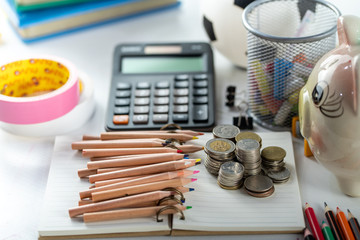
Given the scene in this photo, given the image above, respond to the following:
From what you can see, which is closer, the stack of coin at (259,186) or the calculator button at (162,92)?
the stack of coin at (259,186)

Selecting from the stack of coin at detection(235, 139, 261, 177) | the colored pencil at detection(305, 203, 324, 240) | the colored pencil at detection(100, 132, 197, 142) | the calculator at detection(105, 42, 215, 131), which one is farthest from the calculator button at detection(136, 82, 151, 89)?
the colored pencil at detection(305, 203, 324, 240)

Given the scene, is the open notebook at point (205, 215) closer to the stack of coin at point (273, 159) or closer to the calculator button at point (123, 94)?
the stack of coin at point (273, 159)

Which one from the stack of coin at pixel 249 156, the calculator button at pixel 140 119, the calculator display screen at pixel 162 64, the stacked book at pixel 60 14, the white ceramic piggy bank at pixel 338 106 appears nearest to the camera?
the white ceramic piggy bank at pixel 338 106

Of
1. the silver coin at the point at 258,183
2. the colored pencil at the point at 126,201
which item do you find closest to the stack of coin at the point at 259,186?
the silver coin at the point at 258,183

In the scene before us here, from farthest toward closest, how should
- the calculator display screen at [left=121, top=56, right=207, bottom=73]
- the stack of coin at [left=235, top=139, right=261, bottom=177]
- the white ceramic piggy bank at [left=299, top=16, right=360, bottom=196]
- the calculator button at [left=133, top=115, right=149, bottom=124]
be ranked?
the calculator display screen at [left=121, top=56, right=207, bottom=73]
the calculator button at [left=133, top=115, right=149, bottom=124]
the stack of coin at [left=235, top=139, right=261, bottom=177]
the white ceramic piggy bank at [left=299, top=16, right=360, bottom=196]

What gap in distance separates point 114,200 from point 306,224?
236 millimetres

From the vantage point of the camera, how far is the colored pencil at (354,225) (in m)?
0.59

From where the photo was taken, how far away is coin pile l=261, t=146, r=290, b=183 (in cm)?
68

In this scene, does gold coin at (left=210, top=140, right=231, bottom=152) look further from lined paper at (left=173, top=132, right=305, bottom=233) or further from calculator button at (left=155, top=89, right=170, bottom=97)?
calculator button at (left=155, top=89, right=170, bottom=97)

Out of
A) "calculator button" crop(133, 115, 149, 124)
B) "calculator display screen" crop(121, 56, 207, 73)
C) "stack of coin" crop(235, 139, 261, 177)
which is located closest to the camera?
"stack of coin" crop(235, 139, 261, 177)

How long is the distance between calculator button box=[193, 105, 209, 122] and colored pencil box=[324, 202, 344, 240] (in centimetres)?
24

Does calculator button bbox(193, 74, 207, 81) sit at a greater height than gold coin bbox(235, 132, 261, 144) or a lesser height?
greater

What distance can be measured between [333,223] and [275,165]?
0.11m

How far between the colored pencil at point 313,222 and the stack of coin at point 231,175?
0.09 metres
